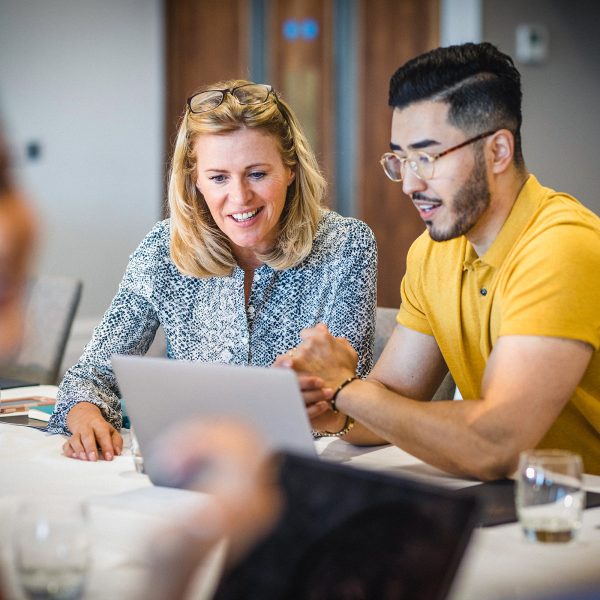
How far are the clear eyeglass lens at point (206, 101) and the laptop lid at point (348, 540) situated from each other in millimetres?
1443

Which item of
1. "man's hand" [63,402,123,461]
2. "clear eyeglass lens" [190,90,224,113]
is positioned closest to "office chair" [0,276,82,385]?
"clear eyeglass lens" [190,90,224,113]

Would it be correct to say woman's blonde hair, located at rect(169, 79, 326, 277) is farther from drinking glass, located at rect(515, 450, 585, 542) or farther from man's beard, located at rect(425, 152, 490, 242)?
drinking glass, located at rect(515, 450, 585, 542)

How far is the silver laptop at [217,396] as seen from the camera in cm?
134

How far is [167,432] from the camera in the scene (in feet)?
4.69

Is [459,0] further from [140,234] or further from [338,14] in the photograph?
[140,234]

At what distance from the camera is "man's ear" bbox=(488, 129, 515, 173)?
1771mm

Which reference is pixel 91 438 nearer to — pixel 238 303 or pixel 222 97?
pixel 238 303

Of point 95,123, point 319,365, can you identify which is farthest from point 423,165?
point 95,123

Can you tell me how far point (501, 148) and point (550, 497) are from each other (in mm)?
792

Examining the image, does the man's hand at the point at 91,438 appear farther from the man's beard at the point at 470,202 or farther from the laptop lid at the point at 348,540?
the laptop lid at the point at 348,540

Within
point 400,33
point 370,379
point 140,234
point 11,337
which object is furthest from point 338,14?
point 11,337

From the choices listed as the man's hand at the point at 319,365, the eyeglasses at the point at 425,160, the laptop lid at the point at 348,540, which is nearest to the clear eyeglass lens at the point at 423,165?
the eyeglasses at the point at 425,160

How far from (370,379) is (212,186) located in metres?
0.60

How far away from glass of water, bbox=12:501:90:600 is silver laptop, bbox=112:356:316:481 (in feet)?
1.44
